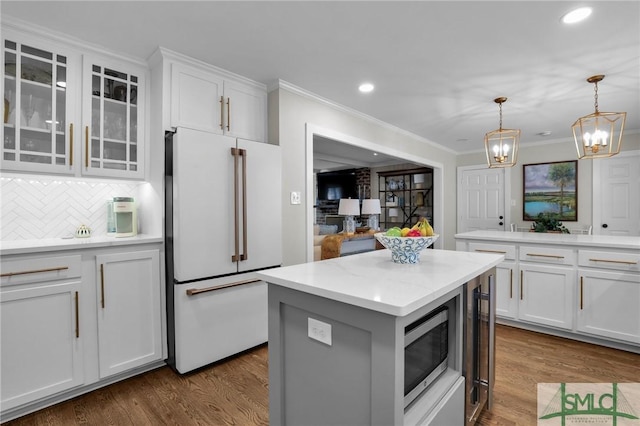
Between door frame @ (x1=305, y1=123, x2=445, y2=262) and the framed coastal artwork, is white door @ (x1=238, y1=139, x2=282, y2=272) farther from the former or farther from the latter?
the framed coastal artwork

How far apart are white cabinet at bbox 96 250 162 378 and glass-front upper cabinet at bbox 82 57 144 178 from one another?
2.26ft


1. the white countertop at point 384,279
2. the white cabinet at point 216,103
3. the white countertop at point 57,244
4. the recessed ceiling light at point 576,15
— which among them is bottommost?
the white countertop at point 384,279

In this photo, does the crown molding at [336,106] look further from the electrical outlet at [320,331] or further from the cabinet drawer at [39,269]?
the electrical outlet at [320,331]

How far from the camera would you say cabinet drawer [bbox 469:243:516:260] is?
10.2 feet

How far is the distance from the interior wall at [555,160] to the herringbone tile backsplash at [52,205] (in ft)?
19.9

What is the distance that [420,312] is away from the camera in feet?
3.83

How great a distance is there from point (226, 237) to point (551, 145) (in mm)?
5842

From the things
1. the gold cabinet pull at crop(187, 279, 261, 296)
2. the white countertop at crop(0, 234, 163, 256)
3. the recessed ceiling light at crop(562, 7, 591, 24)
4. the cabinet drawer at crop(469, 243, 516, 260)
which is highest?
the recessed ceiling light at crop(562, 7, 591, 24)

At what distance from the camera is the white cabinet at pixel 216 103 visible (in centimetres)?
243

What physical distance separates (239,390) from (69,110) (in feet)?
7.22

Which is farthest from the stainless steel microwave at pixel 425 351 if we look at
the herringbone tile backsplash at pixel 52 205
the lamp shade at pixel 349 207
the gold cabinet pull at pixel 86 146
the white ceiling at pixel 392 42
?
the lamp shade at pixel 349 207

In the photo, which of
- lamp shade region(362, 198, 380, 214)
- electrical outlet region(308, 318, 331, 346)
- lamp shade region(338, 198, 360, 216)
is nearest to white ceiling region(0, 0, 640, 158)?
electrical outlet region(308, 318, 331, 346)

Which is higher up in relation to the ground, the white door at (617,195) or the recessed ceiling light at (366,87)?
the recessed ceiling light at (366,87)

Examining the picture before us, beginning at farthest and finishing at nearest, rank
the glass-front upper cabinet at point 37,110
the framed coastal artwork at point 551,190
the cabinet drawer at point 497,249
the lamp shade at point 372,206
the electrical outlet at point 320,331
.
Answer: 1. the lamp shade at point 372,206
2. the framed coastal artwork at point 551,190
3. the cabinet drawer at point 497,249
4. the glass-front upper cabinet at point 37,110
5. the electrical outlet at point 320,331
